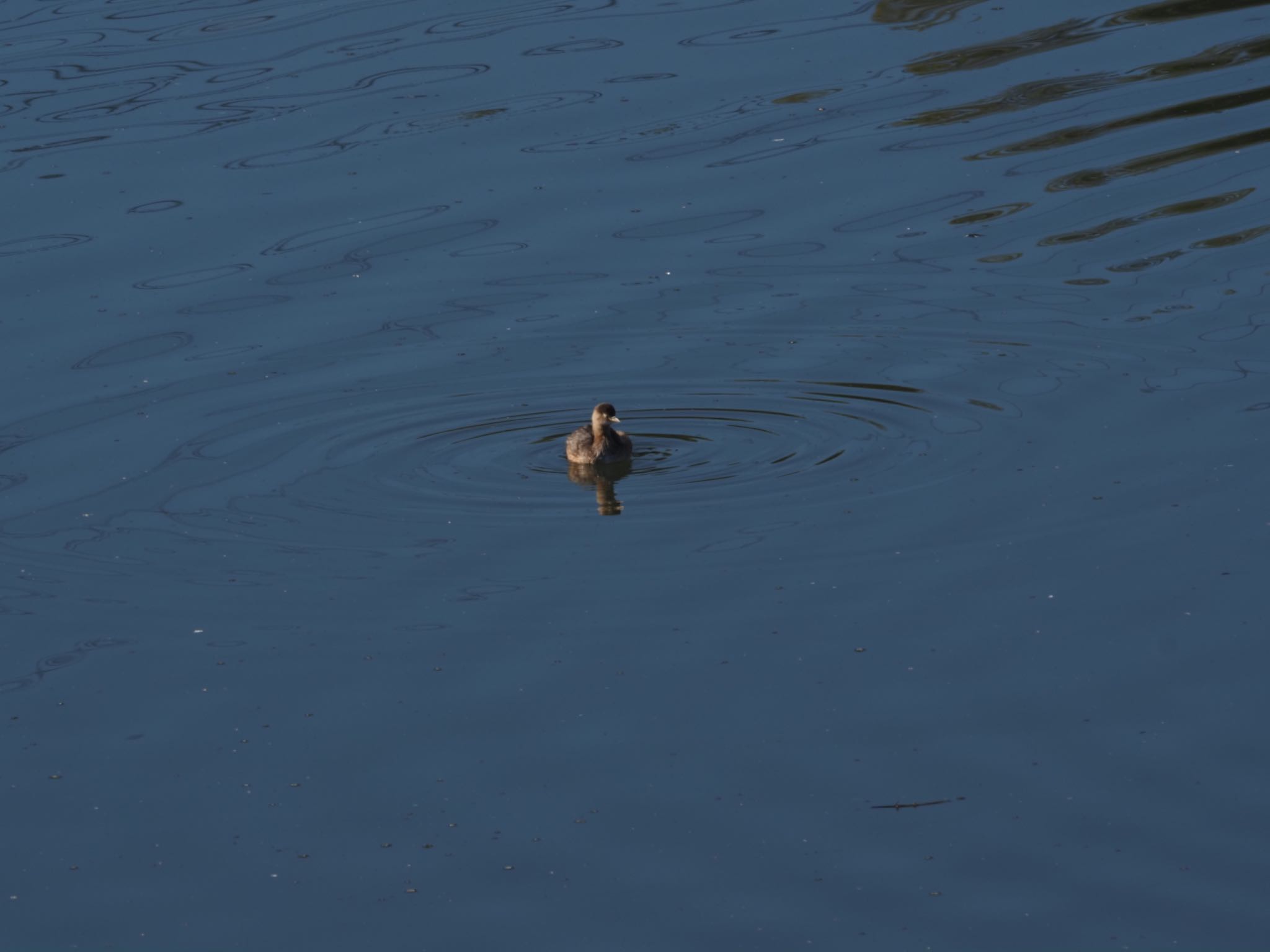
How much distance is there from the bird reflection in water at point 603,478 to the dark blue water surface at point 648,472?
0.10m

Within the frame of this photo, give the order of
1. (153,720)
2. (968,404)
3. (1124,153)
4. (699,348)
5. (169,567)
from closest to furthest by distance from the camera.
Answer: (153,720)
(169,567)
(968,404)
(699,348)
(1124,153)

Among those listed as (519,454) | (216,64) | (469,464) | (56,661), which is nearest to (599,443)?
(519,454)

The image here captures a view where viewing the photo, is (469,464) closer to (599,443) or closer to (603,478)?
(599,443)

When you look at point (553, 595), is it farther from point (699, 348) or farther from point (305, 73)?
point (305, 73)

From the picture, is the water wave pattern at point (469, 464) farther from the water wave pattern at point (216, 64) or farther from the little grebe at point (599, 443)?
the water wave pattern at point (216, 64)

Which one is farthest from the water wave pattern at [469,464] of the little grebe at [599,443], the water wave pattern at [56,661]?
the water wave pattern at [56,661]

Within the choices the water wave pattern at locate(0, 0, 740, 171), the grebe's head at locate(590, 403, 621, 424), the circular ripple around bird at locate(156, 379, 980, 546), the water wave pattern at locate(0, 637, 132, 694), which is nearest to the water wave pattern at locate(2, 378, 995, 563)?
the circular ripple around bird at locate(156, 379, 980, 546)

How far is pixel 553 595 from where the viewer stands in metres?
11.7

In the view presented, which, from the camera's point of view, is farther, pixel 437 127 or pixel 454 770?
pixel 437 127

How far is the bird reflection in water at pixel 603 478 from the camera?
13.3 meters

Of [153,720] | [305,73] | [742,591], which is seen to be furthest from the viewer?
[305,73]

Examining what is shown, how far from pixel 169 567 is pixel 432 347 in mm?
4034

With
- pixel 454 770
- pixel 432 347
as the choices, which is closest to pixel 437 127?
pixel 432 347

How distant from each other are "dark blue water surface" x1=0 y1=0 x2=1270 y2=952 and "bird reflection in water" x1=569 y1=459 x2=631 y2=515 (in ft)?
0.32
